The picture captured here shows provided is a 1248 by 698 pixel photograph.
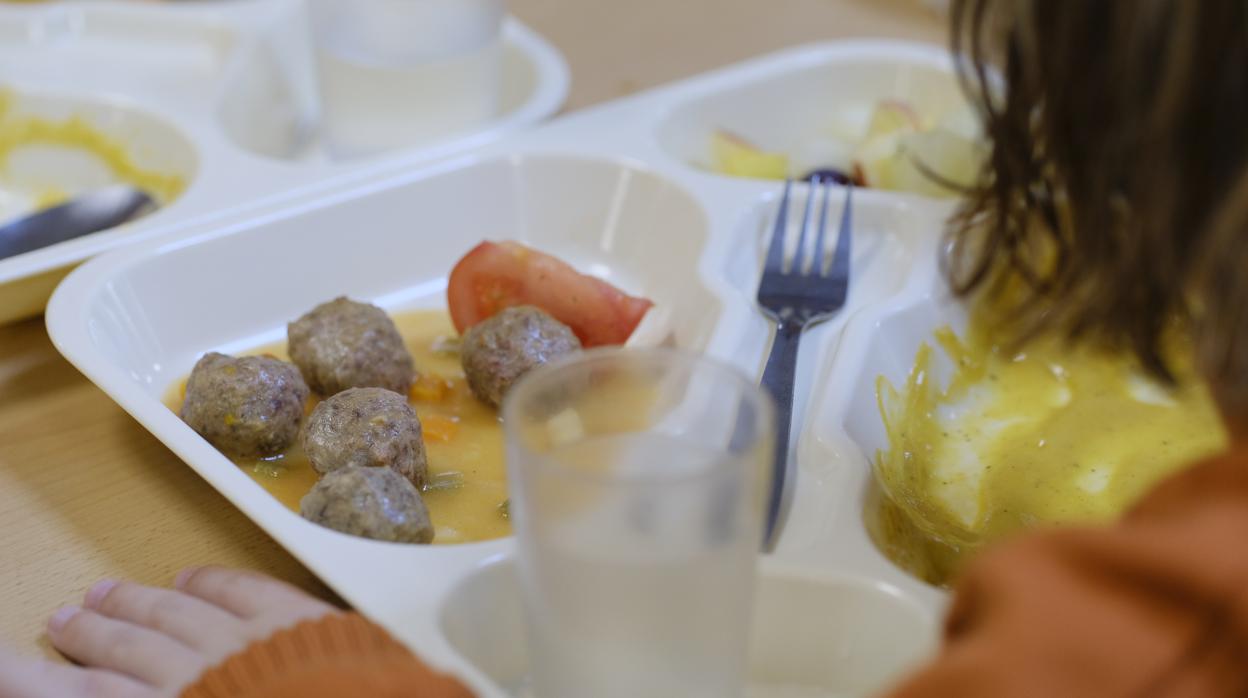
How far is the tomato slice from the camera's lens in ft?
4.36

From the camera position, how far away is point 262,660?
83 cm

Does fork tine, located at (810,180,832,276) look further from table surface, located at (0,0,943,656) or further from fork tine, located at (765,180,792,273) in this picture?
table surface, located at (0,0,943,656)

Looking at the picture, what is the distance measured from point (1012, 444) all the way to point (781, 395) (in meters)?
0.32

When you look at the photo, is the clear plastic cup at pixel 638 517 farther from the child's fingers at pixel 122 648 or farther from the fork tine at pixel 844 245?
the fork tine at pixel 844 245

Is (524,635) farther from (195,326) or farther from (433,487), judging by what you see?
(195,326)

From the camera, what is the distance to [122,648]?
0.90 m

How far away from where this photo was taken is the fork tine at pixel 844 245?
1361mm

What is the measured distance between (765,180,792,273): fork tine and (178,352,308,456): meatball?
1.73ft

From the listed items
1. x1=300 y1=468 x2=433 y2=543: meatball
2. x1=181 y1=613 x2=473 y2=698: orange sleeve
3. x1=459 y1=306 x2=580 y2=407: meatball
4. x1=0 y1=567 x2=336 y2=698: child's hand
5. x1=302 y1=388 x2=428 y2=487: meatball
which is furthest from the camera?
x1=459 y1=306 x2=580 y2=407: meatball

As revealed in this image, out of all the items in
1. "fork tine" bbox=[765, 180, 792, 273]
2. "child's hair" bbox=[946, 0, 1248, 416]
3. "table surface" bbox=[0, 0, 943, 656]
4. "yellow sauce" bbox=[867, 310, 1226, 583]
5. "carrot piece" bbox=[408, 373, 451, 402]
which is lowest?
"yellow sauce" bbox=[867, 310, 1226, 583]

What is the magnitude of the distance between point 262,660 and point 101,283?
1.89 feet

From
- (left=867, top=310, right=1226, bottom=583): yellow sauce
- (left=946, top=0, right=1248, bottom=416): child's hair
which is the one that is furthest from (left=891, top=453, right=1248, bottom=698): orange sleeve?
(left=867, top=310, right=1226, bottom=583): yellow sauce

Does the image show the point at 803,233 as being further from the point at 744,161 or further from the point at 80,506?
the point at 80,506

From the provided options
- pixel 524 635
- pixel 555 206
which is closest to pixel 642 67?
pixel 555 206
